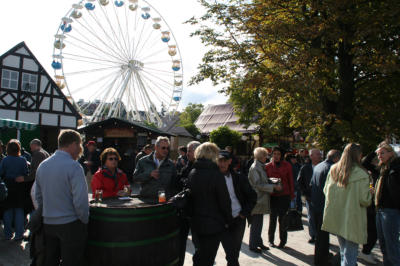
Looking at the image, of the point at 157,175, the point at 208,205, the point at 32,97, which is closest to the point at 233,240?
the point at 208,205

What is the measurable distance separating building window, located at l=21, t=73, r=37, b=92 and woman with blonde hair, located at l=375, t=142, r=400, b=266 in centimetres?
2112

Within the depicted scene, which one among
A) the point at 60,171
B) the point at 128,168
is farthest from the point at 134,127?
the point at 60,171

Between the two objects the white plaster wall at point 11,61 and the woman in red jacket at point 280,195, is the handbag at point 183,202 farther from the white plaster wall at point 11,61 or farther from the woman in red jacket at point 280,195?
the white plaster wall at point 11,61

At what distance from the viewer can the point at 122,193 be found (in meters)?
4.44

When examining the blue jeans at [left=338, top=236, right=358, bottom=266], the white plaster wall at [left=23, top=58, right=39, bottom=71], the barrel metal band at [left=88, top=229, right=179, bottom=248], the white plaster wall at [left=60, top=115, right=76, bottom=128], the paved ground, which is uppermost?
the white plaster wall at [left=23, top=58, right=39, bottom=71]

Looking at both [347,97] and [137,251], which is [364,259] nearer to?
[137,251]

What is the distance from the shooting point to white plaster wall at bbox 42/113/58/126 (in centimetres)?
2167

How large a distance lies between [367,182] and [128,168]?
44.3 ft

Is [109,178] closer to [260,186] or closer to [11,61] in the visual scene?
[260,186]

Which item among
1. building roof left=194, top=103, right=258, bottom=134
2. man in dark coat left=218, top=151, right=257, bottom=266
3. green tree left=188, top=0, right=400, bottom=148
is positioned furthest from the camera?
building roof left=194, top=103, right=258, bottom=134

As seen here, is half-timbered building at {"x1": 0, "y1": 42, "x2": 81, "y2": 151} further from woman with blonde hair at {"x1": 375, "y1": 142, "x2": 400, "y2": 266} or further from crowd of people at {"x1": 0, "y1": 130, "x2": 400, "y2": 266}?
woman with blonde hair at {"x1": 375, "y1": 142, "x2": 400, "y2": 266}

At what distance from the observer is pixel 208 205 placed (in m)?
3.51

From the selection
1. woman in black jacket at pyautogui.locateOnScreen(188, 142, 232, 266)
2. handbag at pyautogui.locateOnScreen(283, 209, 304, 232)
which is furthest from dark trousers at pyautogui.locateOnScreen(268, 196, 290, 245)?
woman in black jacket at pyautogui.locateOnScreen(188, 142, 232, 266)

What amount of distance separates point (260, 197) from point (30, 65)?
783 inches
